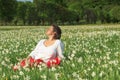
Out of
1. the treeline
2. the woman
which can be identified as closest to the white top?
the woman

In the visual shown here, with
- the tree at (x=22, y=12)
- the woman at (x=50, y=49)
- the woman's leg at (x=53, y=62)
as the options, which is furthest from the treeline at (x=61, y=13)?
the woman's leg at (x=53, y=62)

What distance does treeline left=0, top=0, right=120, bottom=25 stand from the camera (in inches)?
4313

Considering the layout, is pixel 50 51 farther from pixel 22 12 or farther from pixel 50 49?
pixel 22 12

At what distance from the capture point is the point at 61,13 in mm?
114688

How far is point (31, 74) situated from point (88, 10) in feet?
381

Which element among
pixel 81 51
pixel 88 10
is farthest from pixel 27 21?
Answer: pixel 81 51

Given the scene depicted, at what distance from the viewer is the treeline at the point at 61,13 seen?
109562 mm

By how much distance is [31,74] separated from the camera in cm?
771

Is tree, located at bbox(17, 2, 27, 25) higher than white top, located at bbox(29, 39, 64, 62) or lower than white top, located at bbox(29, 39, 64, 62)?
lower

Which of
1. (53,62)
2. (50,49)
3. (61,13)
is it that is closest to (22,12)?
(61,13)

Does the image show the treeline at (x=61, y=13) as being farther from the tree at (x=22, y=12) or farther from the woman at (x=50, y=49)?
the woman at (x=50, y=49)

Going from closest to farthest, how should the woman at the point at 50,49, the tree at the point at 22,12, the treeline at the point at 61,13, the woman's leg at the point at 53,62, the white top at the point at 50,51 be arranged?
1. the woman's leg at the point at 53,62
2. the woman at the point at 50,49
3. the white top at the point at 50,51
4. the treeline at the point at 61,13
5. the tree at the point at 22,12

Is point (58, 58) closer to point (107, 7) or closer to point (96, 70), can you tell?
point (96, 70)

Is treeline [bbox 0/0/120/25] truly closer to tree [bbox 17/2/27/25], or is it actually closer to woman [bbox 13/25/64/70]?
tree [bbox 17/2/27/25]
